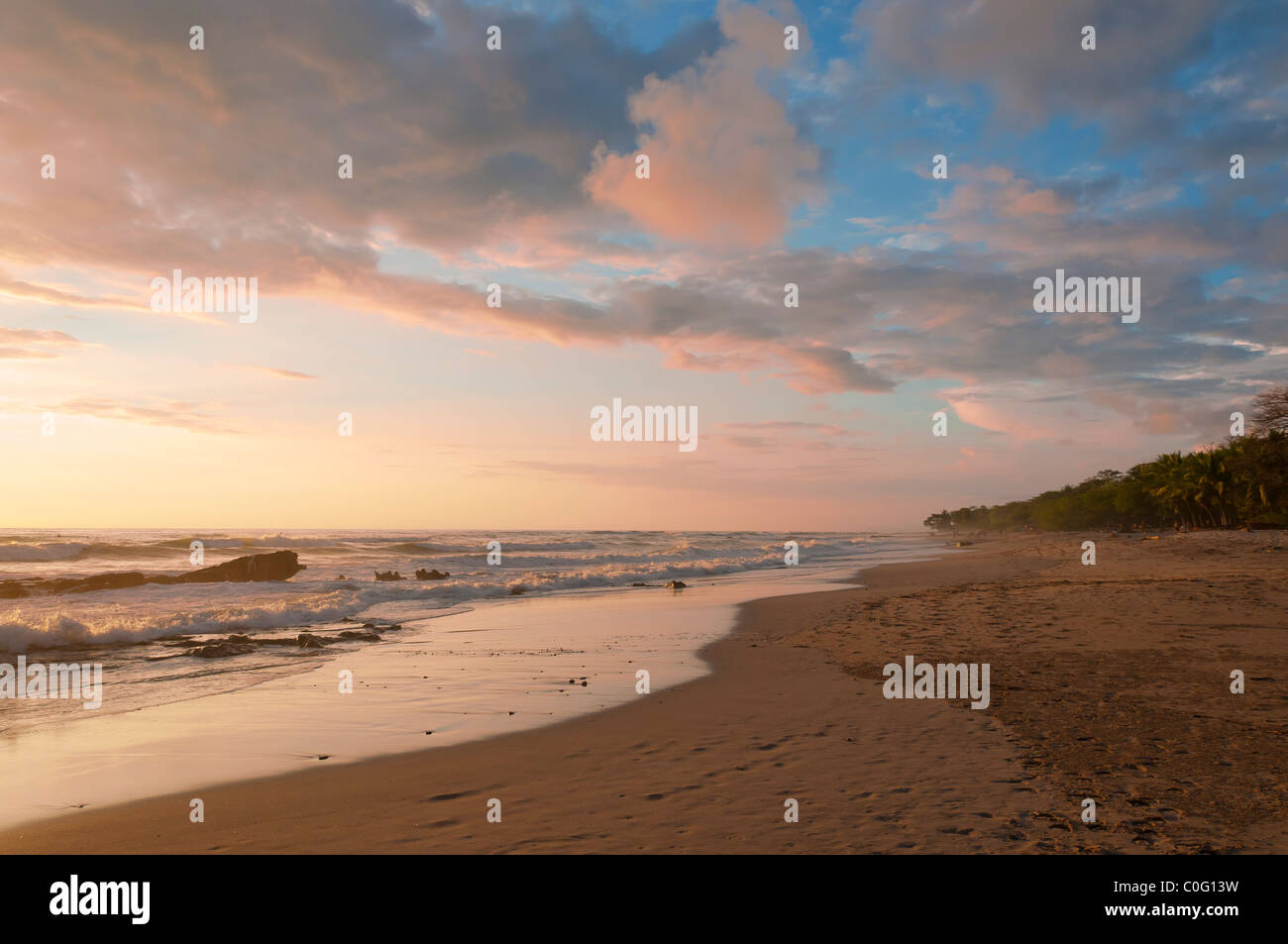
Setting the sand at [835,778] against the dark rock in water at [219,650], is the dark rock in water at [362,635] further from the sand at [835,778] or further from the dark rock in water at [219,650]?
the sand at [835,778]

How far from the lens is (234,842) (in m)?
5.36

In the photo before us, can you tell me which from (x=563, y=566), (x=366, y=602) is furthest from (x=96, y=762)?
(x=563, y=566)

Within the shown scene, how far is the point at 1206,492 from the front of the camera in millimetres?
75125

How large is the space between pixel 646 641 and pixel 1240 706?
1104 centimetres

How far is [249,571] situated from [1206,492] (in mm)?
91560

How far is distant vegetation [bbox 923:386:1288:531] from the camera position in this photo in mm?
54344

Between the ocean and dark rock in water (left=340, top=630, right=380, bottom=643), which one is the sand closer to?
the ocean

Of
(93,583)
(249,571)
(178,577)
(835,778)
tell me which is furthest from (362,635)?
(178,577)

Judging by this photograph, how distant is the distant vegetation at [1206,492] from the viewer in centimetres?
5434

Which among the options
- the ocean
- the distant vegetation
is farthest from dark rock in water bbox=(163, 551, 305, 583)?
the distant vegetation

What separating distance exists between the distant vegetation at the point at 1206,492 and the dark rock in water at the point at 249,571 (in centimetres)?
6910

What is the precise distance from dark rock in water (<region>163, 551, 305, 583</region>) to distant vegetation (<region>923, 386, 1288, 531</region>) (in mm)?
69102

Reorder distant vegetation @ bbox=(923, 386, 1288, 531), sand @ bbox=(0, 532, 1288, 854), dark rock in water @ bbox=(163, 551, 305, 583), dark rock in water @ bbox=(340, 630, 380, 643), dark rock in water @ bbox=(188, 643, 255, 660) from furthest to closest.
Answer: distant vegetation @ bbox=(923, 386, 1288, 531) → dark rock in water @ bbox=(163, 551, 305, 583) → dark rock in water @ bbox=(340, 630, 380, 643) → dark rock in water @ bbox=(188, 643, 255, 660) → sand @ bbox=(0, 532, 1288, 854)

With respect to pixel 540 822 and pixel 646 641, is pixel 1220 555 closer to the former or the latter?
pixel 646 641
